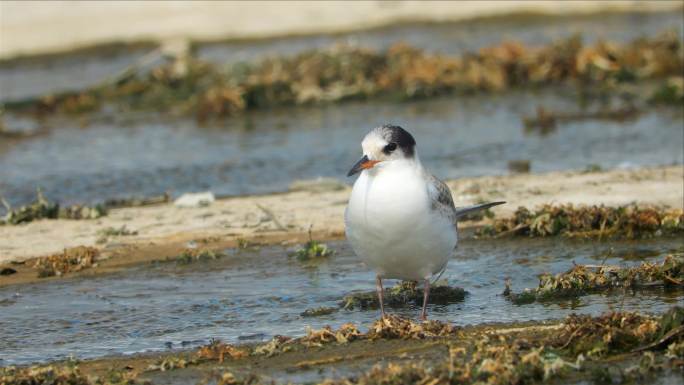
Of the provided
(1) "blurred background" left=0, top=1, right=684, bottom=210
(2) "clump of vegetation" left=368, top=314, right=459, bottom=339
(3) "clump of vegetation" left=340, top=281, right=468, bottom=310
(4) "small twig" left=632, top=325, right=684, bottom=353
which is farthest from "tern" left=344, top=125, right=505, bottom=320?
(1) "blurred background" left=0, top=1, right=684, bottom=210

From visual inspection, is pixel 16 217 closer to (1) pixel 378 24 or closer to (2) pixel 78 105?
(2) pixel 78 105

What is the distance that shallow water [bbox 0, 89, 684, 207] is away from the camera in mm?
12805

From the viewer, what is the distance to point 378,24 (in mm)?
27719

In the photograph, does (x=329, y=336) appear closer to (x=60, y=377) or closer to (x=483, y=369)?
(x=483, y=369)

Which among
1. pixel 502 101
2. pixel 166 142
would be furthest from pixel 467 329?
pixel 502 101

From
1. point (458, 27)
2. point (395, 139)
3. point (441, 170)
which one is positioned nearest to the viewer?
point (395, 139)

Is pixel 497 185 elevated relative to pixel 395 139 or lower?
lower

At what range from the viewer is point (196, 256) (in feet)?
29.2

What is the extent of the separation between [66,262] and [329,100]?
9459mm

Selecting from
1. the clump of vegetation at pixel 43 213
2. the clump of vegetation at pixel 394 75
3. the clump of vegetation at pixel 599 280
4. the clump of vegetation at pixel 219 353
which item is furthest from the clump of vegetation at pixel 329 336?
the clump of vegetation at pixel 394 75

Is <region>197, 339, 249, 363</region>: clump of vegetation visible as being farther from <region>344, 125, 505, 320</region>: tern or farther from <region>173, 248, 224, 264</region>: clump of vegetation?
<region>173, 248, 224, 264</region>: clump of vegetation

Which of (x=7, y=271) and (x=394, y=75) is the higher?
(x=394, y=75)

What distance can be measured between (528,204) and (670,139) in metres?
3.94

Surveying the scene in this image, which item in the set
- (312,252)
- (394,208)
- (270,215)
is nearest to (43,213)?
(270,215)
